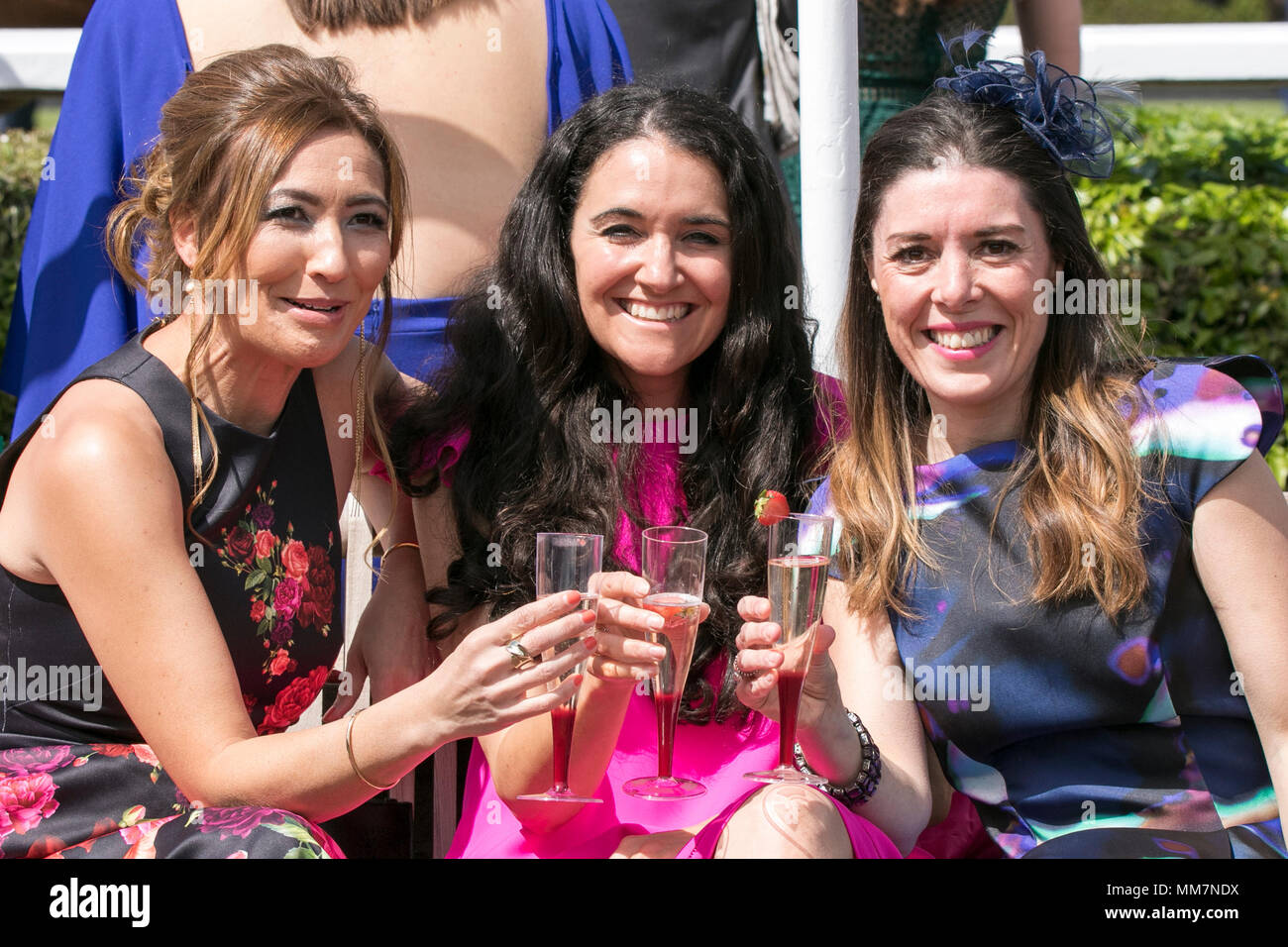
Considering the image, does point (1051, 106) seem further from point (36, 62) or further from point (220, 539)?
point (36, 62)

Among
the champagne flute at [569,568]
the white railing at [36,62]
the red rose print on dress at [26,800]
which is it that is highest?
the white railing at [36,62]

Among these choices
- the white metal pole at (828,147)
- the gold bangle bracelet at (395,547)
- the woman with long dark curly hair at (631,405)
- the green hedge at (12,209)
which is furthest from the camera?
the green hedge at (12,209)

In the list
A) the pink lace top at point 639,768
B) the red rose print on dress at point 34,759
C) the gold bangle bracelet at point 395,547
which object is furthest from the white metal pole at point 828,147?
the red rose print on dress at point 34,759

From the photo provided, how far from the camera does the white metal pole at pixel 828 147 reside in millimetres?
3727

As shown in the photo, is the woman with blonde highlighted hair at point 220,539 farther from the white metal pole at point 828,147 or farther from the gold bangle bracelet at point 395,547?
the white metal pole at point 828,147

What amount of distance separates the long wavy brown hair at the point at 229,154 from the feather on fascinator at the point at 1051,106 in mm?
1179

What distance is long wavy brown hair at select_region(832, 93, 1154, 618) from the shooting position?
8.73 feet

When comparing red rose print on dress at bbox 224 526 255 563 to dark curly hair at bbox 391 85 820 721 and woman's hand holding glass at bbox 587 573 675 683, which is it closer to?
dark curly hair at bbox 391 85 820 721

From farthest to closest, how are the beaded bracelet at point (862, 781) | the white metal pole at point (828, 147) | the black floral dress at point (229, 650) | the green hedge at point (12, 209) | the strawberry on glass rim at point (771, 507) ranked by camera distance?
the green hedge at point (12, 209) < the white metal pole at point (828, 147) < the strawberry on glass rim at point (771, 507) < the beaded bracelet at point (862, 781) < the black floral dress at point (229, 650)

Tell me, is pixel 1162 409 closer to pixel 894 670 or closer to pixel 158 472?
pixel 894 670

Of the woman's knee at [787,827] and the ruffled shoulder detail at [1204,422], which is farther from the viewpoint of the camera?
the ruffled shoulder detail at [1204,422]

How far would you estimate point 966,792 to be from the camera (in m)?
2.72

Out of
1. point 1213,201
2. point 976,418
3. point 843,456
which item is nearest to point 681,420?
point 843,456

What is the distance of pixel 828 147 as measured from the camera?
375 centimetres
